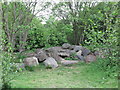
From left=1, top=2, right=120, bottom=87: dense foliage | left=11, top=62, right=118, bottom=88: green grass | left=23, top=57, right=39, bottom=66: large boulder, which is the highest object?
left=1, top=2, right=120, bottom=87: dense foliage

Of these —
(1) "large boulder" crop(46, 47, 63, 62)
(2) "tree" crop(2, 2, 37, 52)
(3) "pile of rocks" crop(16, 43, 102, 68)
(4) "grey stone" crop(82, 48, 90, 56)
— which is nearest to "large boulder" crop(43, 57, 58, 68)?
(3) "pile of rocks" crop(16, 43, 102, 68)

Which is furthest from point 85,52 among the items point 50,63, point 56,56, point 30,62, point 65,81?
point 65,81

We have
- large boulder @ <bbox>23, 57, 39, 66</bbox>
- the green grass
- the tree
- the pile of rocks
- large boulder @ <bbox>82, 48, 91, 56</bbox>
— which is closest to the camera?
the green grass

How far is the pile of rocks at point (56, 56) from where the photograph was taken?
7.07 m

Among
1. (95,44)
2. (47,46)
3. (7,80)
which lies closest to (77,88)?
(7,80)

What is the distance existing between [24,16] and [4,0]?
1212mm

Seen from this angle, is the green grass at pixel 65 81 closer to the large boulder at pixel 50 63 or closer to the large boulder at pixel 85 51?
the large boulder at pixel 50 63

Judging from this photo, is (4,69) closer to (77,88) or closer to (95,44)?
(77,88)

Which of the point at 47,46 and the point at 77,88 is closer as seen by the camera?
the point at 77,88

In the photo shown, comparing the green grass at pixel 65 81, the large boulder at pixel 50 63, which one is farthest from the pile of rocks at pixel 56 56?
the green grass at pixel 65 81

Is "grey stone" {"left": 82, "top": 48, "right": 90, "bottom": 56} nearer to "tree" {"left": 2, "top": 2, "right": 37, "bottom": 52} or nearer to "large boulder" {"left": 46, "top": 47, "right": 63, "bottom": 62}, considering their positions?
"large boulder" {"left": 46, "top": 47, "right": 63, "bottom": 62}

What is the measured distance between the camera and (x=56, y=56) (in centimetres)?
809

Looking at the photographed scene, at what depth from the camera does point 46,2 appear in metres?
7.20

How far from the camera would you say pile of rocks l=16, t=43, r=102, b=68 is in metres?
7.07
